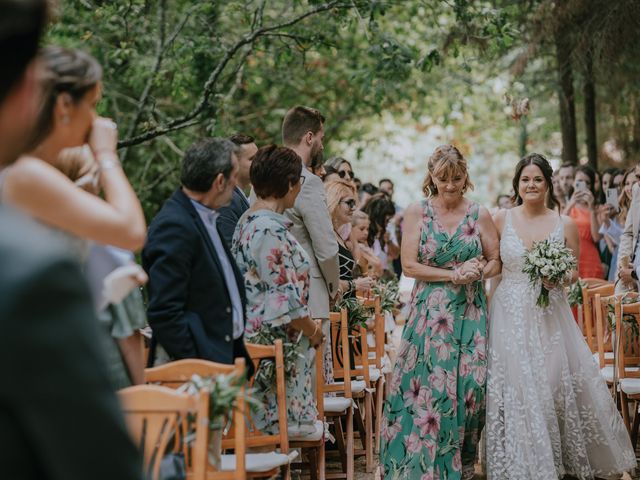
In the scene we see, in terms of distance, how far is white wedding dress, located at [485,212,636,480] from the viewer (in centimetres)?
657

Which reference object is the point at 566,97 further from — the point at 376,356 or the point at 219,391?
the point at 219,391

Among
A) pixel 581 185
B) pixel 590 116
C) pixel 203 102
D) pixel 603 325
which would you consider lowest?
pixel 603 325

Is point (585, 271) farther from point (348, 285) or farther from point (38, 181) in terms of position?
point (38, 181)

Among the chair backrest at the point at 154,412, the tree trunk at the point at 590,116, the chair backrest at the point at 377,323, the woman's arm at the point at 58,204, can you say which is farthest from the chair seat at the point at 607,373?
the tree trunk at the point at 590,116

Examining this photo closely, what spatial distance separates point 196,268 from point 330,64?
40.7ft

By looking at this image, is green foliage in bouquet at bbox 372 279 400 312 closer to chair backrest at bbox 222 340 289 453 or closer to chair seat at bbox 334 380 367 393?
chair seat at bbox 334 380 367 393

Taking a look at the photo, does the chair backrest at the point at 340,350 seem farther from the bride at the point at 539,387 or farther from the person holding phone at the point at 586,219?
the person holding phone at the point at 586,219

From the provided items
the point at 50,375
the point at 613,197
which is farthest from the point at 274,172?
the point at 613,197

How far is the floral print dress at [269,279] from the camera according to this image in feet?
17.4

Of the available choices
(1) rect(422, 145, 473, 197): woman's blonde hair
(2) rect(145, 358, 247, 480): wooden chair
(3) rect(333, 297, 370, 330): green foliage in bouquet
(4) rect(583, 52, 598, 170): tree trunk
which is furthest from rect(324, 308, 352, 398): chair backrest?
(4) rect(583, 52, 598, 170): tree trunk

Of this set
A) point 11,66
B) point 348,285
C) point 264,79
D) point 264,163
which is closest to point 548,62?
point 264,79

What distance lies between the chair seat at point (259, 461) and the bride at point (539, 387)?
2126 mm

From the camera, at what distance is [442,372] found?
21.9 feet

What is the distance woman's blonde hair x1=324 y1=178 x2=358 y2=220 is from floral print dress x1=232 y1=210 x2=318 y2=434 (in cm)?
227
